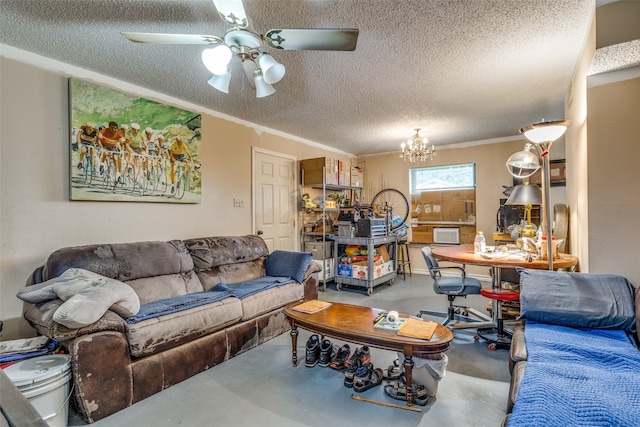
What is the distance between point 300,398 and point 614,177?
2.50m

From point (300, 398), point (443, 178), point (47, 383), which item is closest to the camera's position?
point (47, 383)

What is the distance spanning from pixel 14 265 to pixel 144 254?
83 cm

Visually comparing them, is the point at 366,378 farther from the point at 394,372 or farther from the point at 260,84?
the point at 260,84

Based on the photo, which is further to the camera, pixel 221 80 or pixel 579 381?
pixel 221 80

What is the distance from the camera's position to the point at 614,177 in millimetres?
1995

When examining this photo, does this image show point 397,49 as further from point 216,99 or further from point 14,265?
point 14,265

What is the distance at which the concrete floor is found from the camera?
5.67 feet

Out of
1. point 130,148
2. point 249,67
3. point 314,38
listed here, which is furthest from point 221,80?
point 130,148

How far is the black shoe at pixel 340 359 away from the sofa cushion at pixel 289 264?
1124mm

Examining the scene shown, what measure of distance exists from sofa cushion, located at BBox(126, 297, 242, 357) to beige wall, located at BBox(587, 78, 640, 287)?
106 inches

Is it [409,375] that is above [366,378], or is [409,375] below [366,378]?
above

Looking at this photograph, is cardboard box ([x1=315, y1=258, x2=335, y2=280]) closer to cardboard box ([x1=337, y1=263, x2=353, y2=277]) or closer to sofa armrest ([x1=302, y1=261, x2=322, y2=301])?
cardboard box ([x1=337, y1=263, x2=353, y2=277])

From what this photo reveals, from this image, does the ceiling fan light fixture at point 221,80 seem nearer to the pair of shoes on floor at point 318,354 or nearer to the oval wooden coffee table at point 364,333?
the oval wooden coffee table at point 364,333

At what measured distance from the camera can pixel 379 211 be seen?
5.78 meters
